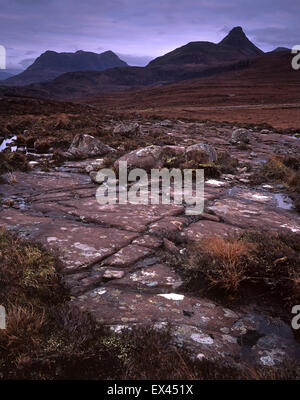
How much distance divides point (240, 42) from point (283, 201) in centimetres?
21013

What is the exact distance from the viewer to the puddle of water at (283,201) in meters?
5.16

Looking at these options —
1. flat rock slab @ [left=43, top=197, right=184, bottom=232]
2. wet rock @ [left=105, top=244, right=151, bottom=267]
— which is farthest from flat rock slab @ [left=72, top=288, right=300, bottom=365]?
flat rock slab @ [left=43, top=197, right=184, bottom=232]

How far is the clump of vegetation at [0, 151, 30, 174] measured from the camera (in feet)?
23.0

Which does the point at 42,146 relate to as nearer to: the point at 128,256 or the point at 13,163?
the point at 13,163

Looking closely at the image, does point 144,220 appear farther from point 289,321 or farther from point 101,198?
point 289,321

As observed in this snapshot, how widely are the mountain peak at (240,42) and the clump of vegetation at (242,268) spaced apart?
20031 centimetres

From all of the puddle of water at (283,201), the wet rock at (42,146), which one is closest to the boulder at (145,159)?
the puddle of water at (283,201)

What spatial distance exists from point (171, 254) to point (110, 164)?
15.5 ft

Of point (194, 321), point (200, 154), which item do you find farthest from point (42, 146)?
point (194, 321)

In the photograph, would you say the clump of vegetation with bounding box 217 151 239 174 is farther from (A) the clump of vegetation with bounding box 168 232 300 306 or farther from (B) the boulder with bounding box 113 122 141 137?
(B) the boulder with bounding box 113 122 141 137

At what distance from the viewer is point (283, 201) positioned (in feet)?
18.0

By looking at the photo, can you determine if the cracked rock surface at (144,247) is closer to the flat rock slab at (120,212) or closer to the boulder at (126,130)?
the flat rock slab at (120,212)

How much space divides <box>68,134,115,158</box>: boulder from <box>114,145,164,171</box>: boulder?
7.35ft
